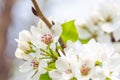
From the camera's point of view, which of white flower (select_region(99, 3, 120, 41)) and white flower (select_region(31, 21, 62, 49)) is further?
white flower (select_region(99, 3, 120, 41))

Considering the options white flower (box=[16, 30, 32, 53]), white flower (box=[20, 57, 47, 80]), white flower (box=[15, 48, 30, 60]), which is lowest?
white flower (box=[20, 57, 47, 80])

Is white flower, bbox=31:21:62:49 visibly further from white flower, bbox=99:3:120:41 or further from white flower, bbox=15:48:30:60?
white flower, bbox=99:3:120:41

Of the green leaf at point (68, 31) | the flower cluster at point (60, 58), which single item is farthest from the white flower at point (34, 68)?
the green leaf at point (68, 31)

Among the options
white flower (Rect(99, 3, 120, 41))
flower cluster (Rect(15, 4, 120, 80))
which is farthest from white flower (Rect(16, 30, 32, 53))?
white flower (Rect(99, 3, 120, 41))

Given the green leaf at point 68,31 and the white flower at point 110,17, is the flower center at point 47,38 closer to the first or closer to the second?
the green leaf at point 68,31

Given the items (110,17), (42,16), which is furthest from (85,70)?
(110,17)

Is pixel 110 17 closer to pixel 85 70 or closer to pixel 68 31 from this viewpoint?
pixel 68 31

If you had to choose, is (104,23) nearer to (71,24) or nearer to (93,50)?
(71,24)

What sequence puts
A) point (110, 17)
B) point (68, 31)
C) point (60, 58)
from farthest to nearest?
1. point (110, 17)
2. point (68, 31)
3. point (60, 58)

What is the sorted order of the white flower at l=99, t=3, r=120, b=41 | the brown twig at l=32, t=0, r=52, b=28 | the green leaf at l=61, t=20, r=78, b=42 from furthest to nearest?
the white flower at l=99, t=3, r=120, b=41 → the green leaf at l=61, t=20, r=78, b=42 → the brown twig at l=32, t=0, r=52, b=28

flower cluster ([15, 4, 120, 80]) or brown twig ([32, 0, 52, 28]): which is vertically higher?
brown twig ([32, 0, 52, 28])

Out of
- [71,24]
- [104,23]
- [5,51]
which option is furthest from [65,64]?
[5,51]
